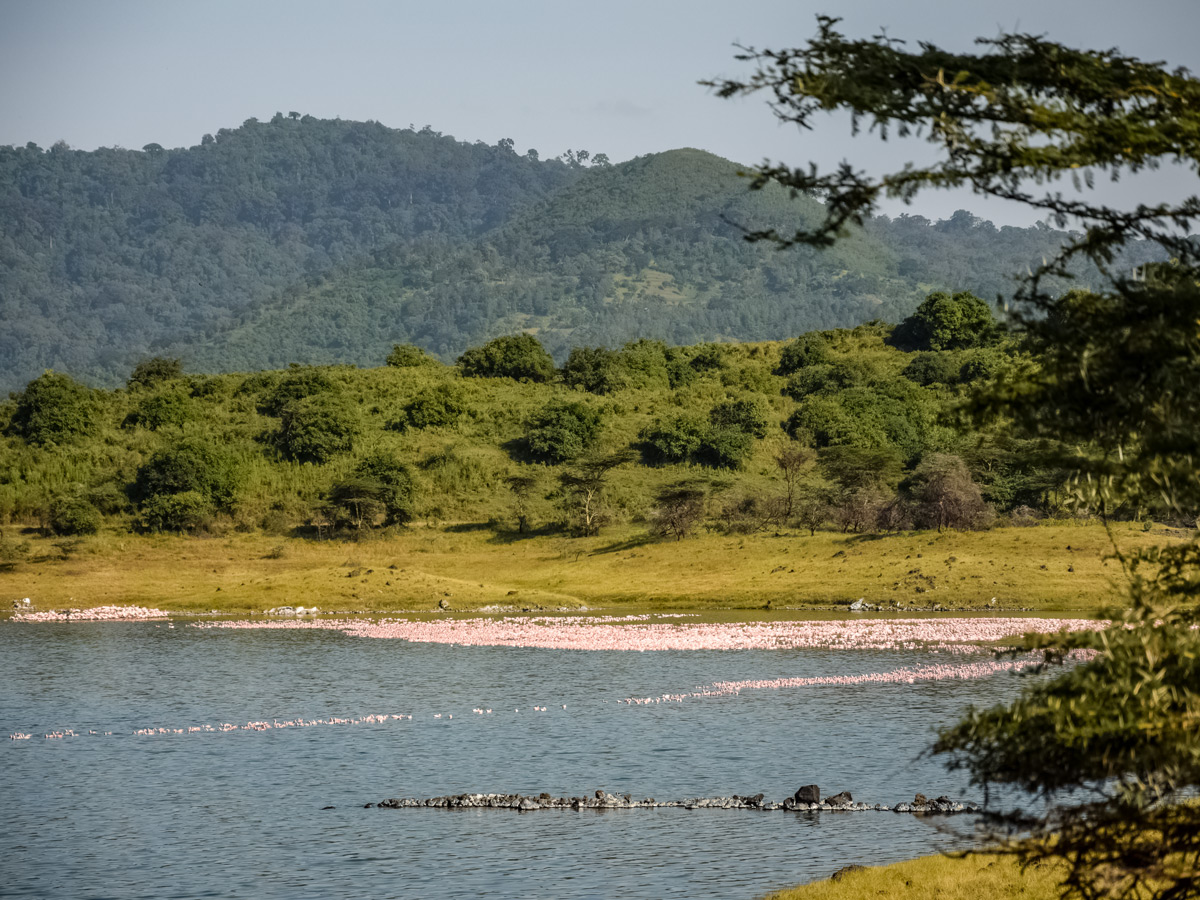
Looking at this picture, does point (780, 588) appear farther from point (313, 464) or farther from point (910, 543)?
point (313, 464)

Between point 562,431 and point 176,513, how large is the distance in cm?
2562

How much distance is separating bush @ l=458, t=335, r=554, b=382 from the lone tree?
93607mm

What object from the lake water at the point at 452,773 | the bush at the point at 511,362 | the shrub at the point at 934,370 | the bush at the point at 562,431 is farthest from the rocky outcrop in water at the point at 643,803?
the bush at the point at 511,362

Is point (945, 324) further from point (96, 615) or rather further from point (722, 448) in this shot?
point (96, 615)

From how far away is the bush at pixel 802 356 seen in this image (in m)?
101

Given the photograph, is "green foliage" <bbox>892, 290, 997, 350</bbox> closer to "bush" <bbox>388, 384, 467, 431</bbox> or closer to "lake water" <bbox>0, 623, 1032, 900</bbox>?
"bush" <bbox>388, 384, 467, 431</bbox>

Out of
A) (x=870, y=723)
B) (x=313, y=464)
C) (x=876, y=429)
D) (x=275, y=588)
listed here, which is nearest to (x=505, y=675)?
(x=870, y=723)

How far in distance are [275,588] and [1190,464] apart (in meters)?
51.8

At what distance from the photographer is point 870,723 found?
25.2 meters

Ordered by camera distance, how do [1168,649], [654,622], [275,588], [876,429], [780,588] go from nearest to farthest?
[1168,649] < [654,622] < [780,588] < [275,588] < [876,429]

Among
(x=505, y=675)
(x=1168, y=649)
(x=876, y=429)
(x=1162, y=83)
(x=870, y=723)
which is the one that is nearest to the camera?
(x=1168, y=649)

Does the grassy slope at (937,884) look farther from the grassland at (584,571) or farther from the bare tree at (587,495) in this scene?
the bare tree at (587,495)

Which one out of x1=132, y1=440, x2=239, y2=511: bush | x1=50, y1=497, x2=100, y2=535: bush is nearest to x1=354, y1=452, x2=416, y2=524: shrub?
x1=132, y1=440, x2=239, y2=511: bush

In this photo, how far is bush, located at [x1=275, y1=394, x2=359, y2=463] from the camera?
80438mm
